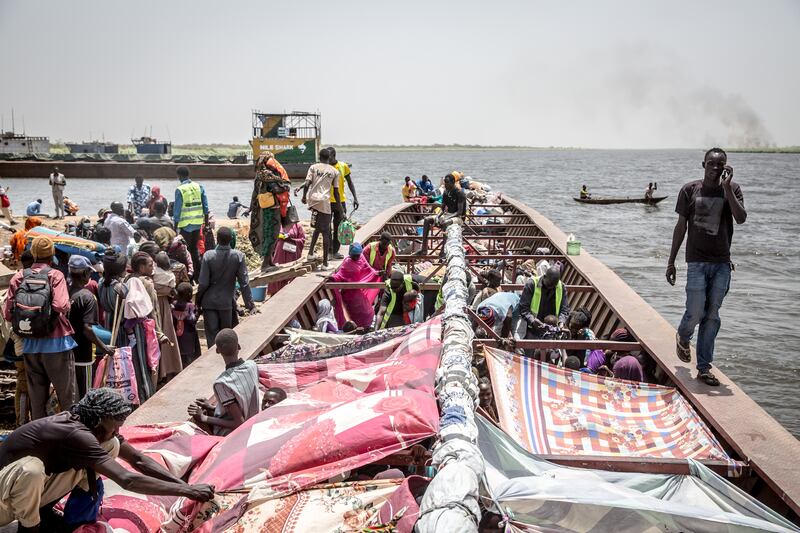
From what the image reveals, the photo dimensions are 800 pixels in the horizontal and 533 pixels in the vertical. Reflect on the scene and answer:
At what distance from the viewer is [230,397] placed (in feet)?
13.4

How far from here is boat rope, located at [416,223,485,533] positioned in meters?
2.52

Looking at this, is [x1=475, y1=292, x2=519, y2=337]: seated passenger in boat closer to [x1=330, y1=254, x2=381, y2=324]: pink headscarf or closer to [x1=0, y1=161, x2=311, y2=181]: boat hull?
[x1=330, y1=254, x2=381, y2=324]: pink headscarf

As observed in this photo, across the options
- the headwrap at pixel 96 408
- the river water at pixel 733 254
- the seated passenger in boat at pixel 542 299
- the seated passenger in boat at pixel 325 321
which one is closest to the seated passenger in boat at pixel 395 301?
the seated passenger in boat at pixel 325 321

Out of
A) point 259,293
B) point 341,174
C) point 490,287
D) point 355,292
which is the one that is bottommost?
point 259,293

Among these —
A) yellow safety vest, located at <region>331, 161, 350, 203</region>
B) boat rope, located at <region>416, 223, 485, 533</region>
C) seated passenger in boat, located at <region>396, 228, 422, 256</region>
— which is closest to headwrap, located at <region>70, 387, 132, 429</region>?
boat rope, located at <region>416, 223, 485, 533</region>

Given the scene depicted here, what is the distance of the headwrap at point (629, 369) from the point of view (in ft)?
18.4

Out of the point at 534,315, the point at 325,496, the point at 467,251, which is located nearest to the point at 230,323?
the point at 534,315

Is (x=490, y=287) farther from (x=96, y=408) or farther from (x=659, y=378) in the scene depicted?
(x=96, y=408)

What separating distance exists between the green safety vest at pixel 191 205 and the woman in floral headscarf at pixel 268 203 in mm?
700

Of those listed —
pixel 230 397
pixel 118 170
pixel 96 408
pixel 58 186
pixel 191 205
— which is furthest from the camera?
pixel 118 170

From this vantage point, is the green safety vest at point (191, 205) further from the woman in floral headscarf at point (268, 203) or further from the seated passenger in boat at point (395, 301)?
the seated passenger in boat at point (395, 301)

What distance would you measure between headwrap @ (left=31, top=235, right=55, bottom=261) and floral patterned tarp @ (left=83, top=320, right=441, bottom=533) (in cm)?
199

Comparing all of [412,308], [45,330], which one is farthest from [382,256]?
[45,330]

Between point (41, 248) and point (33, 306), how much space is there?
1.63ft
